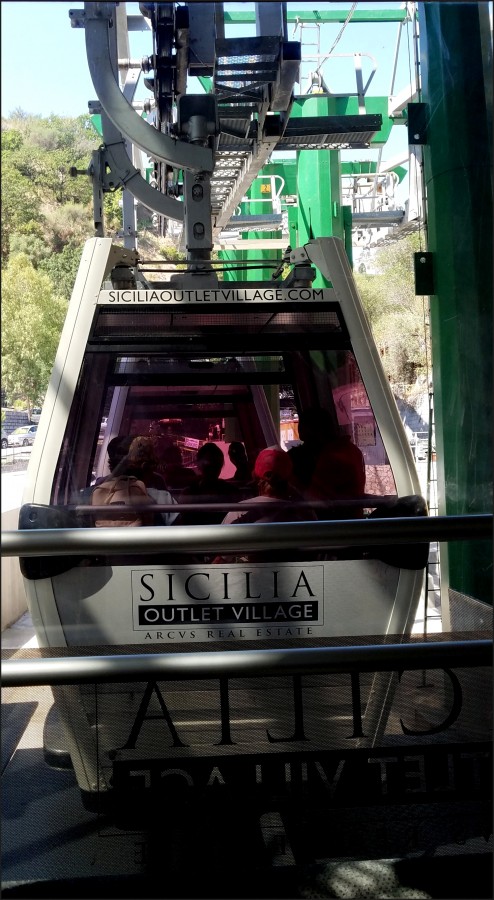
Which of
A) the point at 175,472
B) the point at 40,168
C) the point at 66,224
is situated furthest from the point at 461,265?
the point at 66,224

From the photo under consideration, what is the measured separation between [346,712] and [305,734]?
0.12 metres

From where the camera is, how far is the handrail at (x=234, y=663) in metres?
1.85

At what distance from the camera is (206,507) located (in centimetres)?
367

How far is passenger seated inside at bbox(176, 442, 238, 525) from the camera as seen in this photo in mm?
3660

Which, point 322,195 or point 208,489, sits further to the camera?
point 322,195

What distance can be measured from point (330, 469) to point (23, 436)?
3.99ft

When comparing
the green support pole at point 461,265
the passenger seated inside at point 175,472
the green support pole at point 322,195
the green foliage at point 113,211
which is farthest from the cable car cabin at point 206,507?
the green support pole at point 322,195

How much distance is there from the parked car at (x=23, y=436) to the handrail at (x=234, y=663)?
1.22 m

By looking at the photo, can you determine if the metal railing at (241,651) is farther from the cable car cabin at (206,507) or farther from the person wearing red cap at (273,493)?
the person wearing red cap at (273,493)

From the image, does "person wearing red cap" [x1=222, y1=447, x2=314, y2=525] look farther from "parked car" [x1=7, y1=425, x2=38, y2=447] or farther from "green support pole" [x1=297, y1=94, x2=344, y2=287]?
"green support pole" [x1=297, y1=94, x2=344, y2=287]

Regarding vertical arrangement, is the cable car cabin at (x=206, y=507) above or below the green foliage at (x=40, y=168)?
below

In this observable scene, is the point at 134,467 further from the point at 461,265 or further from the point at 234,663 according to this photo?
the point at 234,663

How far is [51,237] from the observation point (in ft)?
14.4

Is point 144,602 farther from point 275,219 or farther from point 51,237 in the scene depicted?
point 275,219
